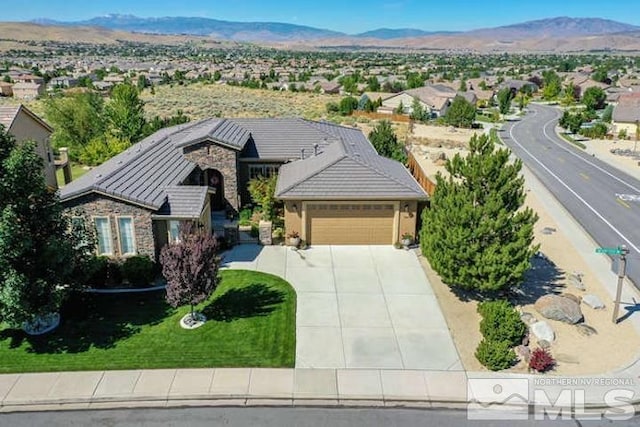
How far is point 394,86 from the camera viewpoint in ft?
366

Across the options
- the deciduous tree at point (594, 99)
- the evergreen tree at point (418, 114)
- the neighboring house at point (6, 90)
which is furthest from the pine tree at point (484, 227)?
the neighboring house at point (6, 90)

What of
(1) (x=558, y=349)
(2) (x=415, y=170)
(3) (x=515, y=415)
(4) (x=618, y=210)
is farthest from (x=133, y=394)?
(4) (x=618, y=210)

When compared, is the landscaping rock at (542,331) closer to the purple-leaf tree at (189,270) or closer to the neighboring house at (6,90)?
the purple-leaf tree at (189,270)

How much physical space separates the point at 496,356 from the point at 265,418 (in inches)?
280

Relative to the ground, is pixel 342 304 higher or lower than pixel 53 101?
lower

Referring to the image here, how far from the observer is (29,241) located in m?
15.1

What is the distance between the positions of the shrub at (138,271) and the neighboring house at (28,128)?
11.7 m

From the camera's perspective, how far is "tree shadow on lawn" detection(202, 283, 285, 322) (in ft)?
58.8

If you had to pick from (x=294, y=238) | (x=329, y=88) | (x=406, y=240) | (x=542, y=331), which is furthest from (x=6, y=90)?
(x=542, y=331)

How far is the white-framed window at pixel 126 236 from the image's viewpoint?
799 inches

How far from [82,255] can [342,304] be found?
9.43 metres

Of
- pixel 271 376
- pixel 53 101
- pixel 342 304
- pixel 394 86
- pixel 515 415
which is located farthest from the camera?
pixel 394 86

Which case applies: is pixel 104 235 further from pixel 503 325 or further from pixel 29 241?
pixel 503 325

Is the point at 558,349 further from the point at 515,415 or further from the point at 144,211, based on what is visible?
the point at 144,211
